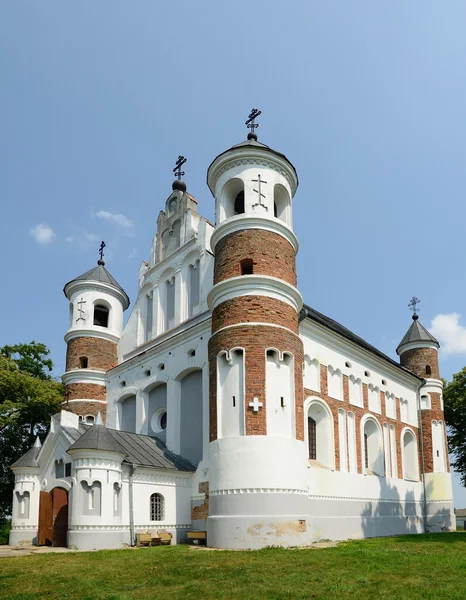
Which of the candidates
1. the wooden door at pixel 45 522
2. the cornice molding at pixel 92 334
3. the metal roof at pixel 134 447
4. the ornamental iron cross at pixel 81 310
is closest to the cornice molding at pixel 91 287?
the ornamental iron cross at pixel 81 310

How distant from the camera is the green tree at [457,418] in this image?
38.0 m

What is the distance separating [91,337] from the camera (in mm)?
30047

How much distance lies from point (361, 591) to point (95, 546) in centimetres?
1156

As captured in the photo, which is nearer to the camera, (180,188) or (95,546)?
(95,546)

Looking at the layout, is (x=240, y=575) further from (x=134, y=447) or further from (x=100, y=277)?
(x=100, y=277)

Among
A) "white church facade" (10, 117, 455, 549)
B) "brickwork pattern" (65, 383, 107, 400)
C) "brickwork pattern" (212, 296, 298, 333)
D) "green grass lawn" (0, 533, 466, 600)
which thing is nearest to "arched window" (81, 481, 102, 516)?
"white church facade" (10, 117, 455, 549)

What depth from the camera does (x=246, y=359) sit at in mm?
19969

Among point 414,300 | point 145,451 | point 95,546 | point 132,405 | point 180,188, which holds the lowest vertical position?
point 95,546

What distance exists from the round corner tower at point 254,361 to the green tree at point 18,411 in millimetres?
15428

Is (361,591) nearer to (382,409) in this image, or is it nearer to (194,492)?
(194,492)

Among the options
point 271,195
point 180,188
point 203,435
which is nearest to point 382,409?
point 203,435

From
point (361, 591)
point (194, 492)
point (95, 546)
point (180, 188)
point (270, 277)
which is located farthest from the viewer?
point (180, 188)

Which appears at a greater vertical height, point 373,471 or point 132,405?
point 132,405

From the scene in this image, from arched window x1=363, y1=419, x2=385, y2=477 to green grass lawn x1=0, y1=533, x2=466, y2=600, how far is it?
472 inches
